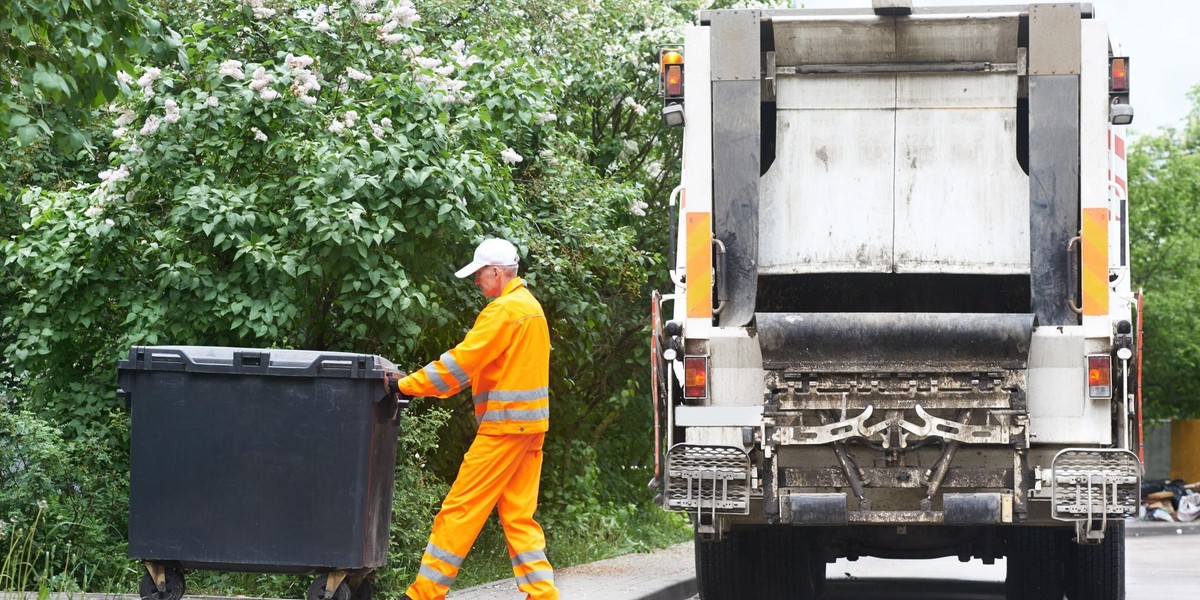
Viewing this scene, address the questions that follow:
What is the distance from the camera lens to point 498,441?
19.2 feet

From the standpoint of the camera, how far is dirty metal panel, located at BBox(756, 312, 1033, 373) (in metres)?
6.26

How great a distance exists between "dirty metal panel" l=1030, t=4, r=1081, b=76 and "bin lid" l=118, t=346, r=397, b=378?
9.94 feet

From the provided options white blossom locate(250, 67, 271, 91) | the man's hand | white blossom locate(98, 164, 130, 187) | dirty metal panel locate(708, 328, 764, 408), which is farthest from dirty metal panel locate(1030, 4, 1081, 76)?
white blossom locate(98, 164, 130, 187)

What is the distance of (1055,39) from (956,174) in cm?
70

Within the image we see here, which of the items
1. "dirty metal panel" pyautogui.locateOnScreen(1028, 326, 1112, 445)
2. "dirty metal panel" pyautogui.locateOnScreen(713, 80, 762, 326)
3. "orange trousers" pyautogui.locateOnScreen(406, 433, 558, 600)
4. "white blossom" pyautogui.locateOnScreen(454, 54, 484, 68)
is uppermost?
"white blossom" pyautogui.locateOnScreen(454, 54, 484, 68)

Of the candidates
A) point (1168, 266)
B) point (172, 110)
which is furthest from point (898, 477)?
point (1168, 266)

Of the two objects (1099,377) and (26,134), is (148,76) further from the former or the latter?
(1099,377)

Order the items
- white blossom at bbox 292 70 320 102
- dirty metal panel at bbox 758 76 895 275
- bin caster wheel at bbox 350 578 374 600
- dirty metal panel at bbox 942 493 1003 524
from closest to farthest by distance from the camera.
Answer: bin caster wheel at bbox 350 578 374 600 → dirty metal panel at bbox 942 493 1003 524 → dirty metal panel at bbox 758 76 895 275 → white blossom at bbox 292 70 320 102

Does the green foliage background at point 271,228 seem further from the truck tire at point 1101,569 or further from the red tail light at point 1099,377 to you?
the truck tire at point 1101,569

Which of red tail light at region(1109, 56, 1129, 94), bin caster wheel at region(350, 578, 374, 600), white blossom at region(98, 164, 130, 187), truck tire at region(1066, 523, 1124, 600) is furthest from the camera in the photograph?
white blossom at region(98, 164, 130, 187)

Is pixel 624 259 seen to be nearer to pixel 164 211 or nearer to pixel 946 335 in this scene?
pixel 164 211

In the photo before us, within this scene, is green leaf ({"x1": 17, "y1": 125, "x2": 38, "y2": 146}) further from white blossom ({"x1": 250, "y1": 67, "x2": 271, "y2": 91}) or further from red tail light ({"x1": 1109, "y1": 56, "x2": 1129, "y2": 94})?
red tail light ({"x1": 1109, "y1": 56, "x2": 1129, "y2": 94})

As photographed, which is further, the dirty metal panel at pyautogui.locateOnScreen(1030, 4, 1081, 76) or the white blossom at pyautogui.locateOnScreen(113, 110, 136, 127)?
the white blossom at pyautogui.locateOnScreen(113, 110, 136, 127)

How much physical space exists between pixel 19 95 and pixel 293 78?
2069 millimetres
